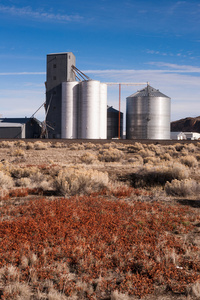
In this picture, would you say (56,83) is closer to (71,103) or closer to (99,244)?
(71,103)

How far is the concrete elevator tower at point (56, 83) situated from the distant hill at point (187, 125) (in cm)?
11343

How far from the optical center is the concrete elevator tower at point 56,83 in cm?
5575

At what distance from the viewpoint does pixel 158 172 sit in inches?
→ 529

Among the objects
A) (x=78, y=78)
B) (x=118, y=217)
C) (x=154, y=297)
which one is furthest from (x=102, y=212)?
(x=78, y=78)

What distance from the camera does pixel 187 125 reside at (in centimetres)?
16350

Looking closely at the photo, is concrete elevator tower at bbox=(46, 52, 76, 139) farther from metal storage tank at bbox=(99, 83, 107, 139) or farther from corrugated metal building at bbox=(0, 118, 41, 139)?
metal storage tank at bbox=(99, 83, 107, 139)

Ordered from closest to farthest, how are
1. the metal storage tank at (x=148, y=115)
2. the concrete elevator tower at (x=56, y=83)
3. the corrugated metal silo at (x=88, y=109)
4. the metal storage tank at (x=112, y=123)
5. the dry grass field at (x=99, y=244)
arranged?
the dry grass field at (x=99, y=244) → the corrugated metal silo at (x=88, y=109) → the concrete elevator tower at (x=56, y=83) → the metal storage tank at (x=148, y=115) → the metal storage tank at (x=112, y=123)

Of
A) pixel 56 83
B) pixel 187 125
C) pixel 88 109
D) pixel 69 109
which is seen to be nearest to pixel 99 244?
pixel 88 109

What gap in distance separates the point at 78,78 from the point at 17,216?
54.0m

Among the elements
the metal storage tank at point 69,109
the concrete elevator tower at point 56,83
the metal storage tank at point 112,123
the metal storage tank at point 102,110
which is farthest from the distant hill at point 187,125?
the metal storage tank at point 69,109

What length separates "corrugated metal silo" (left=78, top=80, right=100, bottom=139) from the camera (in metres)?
53.3

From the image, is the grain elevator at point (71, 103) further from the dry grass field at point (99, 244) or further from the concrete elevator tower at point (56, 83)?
the dry grass field at point (99, 244)

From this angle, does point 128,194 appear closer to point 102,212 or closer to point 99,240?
point 102,212

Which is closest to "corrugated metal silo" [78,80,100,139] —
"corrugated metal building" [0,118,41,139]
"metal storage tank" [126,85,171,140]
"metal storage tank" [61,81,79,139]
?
"metal storage tank" [61,81,79,139]
